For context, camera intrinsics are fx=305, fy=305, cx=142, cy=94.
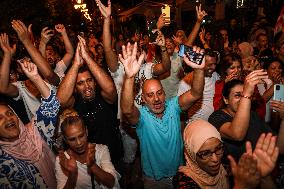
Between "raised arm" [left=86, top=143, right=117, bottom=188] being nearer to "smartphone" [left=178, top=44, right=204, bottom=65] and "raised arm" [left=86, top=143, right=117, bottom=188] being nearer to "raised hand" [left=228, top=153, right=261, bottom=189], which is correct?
"raised hand" [left=228, top=153, right=261, bottom=189]

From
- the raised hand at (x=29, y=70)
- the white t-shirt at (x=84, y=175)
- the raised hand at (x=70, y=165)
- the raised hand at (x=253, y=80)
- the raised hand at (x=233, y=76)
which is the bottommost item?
the white t-shirt at (x=84, y=175)

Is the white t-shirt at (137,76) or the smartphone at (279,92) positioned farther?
the white t-shirt at (137,76)

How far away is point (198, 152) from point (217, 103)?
172 centimetres

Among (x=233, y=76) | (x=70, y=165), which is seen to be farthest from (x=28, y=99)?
(x=233, y=76)

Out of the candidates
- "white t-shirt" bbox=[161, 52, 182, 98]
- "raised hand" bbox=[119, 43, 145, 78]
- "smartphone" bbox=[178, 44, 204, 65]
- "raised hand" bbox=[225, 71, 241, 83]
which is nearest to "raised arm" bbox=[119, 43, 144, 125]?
"raised hand" bbox=[119, 43, 145, 78]

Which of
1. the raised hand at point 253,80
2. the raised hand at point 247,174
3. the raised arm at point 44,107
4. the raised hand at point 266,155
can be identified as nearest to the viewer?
the raised hand at point 247,174

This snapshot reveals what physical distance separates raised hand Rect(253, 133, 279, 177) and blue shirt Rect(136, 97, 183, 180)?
134 cm

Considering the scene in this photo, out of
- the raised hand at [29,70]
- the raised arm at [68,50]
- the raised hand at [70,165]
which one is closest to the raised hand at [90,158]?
the raised hand at [70,165]

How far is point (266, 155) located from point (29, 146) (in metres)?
2.24

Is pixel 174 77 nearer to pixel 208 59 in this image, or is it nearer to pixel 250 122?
pixel 208 59

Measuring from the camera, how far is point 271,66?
4.79 metres

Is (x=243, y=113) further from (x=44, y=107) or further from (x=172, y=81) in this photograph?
(x=172, y=81)

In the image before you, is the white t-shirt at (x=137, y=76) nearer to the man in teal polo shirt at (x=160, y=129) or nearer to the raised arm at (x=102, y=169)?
the man in teal polo shirt at (x=160, y=129)

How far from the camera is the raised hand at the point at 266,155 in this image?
2.13m
